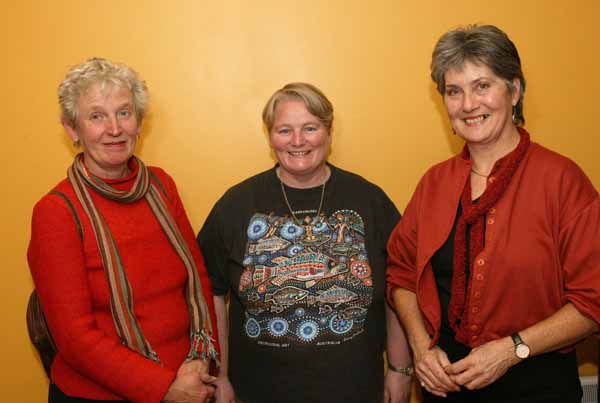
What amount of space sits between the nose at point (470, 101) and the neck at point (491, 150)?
0.14 meters

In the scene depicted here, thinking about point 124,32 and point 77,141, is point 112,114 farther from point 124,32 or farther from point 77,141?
point 124,32

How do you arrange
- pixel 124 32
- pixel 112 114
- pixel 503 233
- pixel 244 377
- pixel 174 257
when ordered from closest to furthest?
1. pixel 503 233
2. pixel 112 114
3. pixel 174 257
4. pixel 244 377
5. pixel 124 32

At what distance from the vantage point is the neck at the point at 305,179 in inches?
83.7

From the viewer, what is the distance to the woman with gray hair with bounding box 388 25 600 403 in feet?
5.27

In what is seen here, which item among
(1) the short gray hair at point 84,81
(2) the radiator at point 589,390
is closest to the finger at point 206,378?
(1) the short gray hair at point 84,81

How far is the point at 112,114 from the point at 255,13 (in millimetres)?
810

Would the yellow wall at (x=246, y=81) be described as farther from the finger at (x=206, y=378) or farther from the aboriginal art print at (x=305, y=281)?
the finger at (x=206, y=378)

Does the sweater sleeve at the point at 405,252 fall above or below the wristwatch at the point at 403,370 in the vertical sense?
above

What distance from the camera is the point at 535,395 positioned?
170cm

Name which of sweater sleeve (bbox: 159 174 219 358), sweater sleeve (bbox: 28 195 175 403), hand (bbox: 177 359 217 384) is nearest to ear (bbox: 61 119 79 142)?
sweater sleeve (bbox: 28 195 175 403)

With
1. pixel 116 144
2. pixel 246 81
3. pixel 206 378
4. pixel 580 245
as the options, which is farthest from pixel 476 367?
pixel 246 81

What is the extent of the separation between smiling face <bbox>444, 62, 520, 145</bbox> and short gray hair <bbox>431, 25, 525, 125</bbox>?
0.05ft

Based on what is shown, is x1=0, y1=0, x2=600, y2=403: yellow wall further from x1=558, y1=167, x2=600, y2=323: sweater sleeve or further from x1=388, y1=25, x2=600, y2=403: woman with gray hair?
x1=558, y1=167, x2=600, y2=323: sweater sleeve

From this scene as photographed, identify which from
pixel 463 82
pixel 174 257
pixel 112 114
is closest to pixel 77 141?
pixel 112 114
